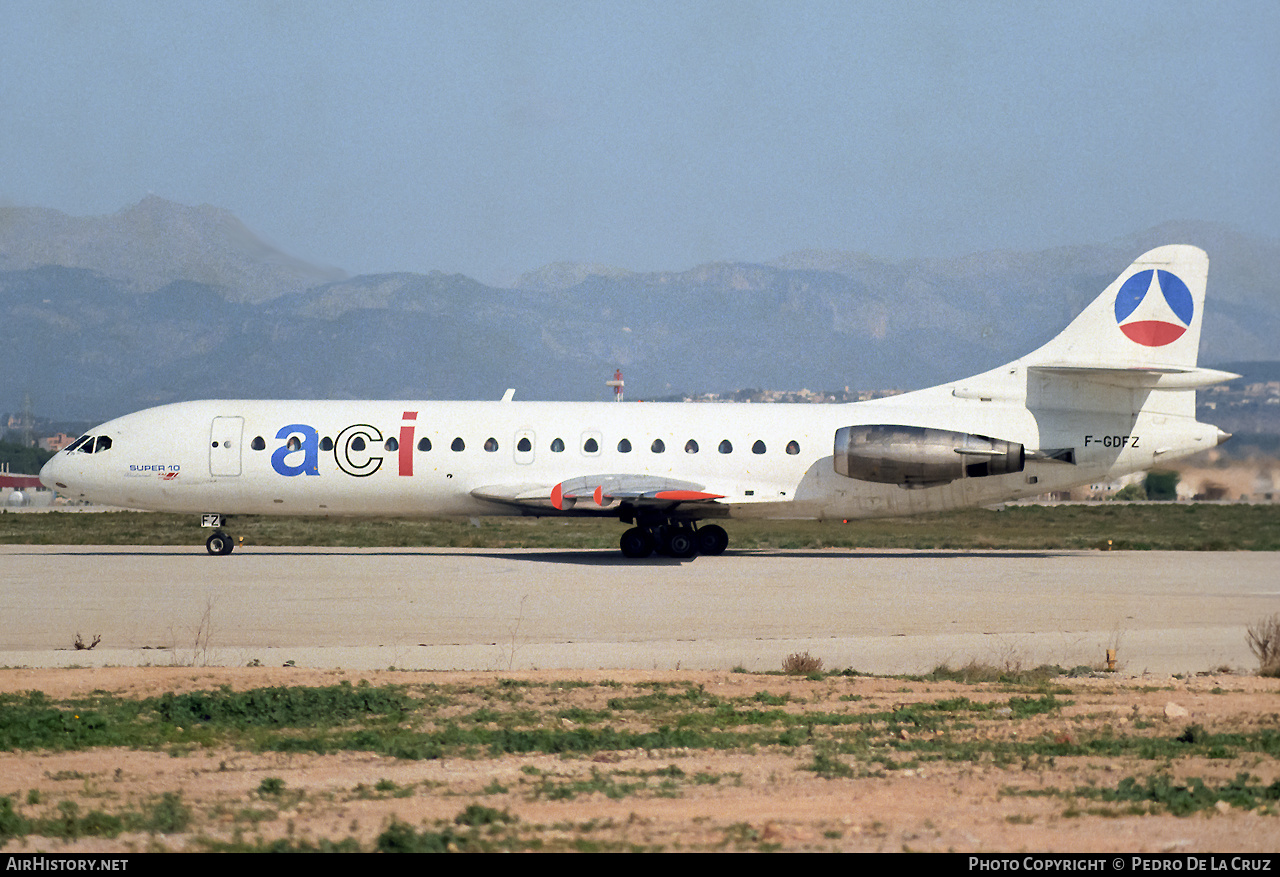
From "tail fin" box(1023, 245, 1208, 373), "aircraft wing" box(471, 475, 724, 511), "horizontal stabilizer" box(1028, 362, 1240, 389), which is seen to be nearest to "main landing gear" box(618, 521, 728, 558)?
"aircraft wing" box(471, 475, 724, 511)

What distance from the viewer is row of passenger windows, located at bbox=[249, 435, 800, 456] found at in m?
30.5

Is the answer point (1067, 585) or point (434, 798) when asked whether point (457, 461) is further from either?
point (434, 798)

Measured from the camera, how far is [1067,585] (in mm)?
24297

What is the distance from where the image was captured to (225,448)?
30719mm

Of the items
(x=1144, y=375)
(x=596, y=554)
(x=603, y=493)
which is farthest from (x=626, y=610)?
(x=1144, y=375)

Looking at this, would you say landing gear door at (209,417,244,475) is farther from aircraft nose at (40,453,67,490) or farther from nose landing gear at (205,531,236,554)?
aircraft nose at (40,453,67,490)

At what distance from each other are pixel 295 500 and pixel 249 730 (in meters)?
19.9

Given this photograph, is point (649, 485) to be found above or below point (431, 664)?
above

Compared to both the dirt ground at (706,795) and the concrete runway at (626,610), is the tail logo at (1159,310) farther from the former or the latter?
the dirt ground at (706,795)

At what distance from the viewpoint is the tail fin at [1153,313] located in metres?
29.9

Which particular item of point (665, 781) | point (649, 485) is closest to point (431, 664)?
point (665, 781)

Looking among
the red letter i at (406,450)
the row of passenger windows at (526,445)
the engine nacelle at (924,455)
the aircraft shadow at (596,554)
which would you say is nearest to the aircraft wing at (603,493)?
the row of passenger windows at (526,445)
